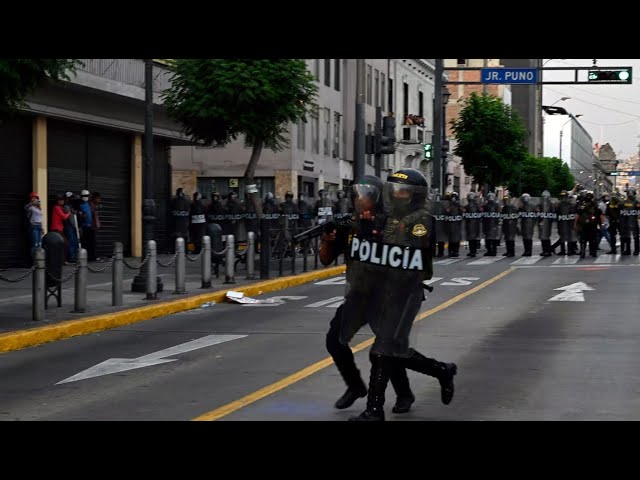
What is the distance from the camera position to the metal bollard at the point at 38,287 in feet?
53.1

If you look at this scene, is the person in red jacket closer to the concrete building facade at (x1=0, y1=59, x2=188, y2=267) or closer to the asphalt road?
the concrete building facade at (x1=0, y1=59, x2=188, y2=267)

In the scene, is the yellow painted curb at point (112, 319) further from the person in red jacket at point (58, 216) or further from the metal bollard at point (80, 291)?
the person in red jacket at point (58, 216)

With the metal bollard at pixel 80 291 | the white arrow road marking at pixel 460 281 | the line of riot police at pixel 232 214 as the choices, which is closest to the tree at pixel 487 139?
the line of riot police at pixel 232 214

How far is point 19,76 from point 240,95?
16.4 meters

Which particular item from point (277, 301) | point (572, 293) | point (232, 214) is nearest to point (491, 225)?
point (232, 214)

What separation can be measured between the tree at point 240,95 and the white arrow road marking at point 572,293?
36.4ft

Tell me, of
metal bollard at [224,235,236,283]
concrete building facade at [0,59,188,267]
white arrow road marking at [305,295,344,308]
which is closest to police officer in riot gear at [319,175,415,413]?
white arrow road marking at [305,295,344,308]

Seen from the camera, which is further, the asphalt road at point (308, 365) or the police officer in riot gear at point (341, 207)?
the police officer in riot gear at point (341, 207)

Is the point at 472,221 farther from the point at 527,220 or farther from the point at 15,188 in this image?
the point at 15,188

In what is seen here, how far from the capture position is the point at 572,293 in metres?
21.9

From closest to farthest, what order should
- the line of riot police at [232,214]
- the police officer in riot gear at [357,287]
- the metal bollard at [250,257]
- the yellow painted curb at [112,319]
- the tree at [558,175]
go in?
the police officer in riot gear at [357,287] < the yellow painted curb at [112,319] < the metal bollard at [250,257] < the line of riot police at [232,214] < the tree at [558,175]

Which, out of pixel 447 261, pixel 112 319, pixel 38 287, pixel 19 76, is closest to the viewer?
pixel 19 76
